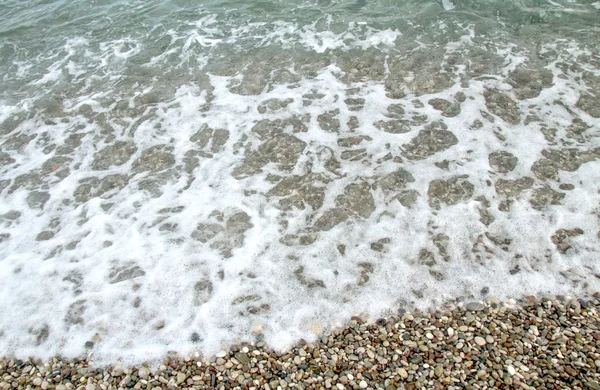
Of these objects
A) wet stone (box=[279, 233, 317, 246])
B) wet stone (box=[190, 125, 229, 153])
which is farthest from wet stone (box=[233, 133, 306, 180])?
wet stone (box=[279, 233, 317, 246])

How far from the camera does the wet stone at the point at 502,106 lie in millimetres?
6879

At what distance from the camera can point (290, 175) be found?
6148mm

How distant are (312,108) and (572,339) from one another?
494 centimetres

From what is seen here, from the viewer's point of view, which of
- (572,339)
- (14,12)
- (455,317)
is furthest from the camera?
(14,12)

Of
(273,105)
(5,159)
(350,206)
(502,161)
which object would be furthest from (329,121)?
(5,159)

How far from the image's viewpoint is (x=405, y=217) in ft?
17.5

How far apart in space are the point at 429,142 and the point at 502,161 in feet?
3.25

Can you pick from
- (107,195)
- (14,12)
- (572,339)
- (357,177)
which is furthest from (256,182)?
(14,12)

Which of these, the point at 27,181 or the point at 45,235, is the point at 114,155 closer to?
the point at 27,181

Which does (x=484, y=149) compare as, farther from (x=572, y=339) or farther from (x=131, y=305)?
(x=131, y=305)

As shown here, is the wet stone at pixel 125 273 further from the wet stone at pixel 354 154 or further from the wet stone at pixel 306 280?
the wet stone at pixel 354 154

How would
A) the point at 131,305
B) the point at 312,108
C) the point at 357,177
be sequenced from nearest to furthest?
the point at 131,305 → the point at 357,177 → the point at 312,108

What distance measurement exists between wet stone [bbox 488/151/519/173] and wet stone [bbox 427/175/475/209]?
0.47m

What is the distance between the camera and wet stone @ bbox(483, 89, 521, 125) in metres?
6.88
